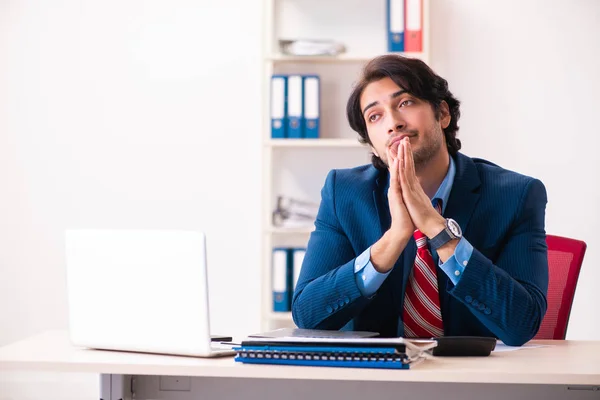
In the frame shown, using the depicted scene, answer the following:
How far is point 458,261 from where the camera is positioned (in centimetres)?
166

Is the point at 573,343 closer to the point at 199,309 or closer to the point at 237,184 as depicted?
the point at 199,309

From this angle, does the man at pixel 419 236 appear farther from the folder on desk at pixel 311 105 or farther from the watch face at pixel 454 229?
the folder on desk at pixel 311 105

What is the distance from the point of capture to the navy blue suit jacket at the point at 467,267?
65.5 inches

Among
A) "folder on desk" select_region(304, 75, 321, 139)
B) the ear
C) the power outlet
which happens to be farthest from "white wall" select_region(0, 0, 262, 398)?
the power outlet

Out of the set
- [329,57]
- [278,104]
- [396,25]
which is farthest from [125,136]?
[396,25]

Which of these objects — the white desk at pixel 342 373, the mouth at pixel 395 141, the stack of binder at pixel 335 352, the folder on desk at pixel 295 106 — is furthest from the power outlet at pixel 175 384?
the folder on desk at pixel 295 106

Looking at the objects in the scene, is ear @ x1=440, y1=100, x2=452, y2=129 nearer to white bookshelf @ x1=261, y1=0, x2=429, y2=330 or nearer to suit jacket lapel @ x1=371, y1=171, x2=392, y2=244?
suit jacket lapel @ x1=371, y1=171, x2=392, y2=244

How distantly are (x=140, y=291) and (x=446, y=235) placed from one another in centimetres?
67

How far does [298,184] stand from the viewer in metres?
3.92

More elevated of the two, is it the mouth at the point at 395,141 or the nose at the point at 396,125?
the nose at the point at 396,125

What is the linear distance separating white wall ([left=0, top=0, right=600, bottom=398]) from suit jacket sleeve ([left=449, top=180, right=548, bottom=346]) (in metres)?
2.13

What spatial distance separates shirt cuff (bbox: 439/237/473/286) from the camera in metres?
1.65

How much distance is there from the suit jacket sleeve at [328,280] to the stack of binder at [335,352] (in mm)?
383

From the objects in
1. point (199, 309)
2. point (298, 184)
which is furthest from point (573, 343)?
point (298, 184)
